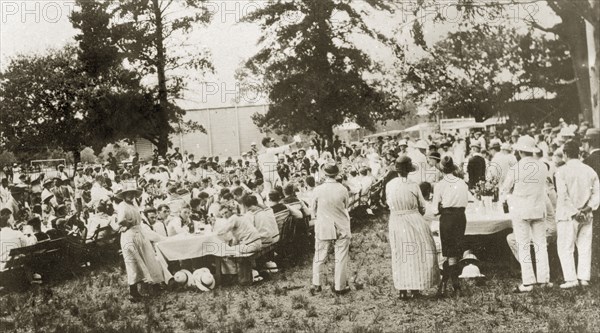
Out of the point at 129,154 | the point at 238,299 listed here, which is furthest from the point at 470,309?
the point at 129,154

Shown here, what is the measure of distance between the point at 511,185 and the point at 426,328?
2.41 meters

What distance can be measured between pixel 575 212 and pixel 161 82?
21473 millimetres

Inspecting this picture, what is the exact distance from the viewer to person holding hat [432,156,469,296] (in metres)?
7.27

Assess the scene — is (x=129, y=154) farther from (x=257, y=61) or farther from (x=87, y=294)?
(x=87, y=294)

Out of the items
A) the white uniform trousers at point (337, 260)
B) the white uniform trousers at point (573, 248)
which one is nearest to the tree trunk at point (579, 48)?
the white uniform trousers at point (573, 248)

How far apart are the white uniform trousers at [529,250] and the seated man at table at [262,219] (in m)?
3.89

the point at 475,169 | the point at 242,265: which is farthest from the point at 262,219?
the point at 475,169

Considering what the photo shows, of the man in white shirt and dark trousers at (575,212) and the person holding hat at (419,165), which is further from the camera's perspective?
the person holding hat at (419,165)

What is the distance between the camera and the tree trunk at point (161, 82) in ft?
80.3

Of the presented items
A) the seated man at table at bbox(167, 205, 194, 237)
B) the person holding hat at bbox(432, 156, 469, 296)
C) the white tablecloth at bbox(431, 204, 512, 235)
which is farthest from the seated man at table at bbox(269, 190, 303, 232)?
the person holding hat at bbox(432, 156, 469, 296)

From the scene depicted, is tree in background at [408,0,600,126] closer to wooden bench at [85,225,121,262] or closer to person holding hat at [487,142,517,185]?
person holding hat at [487,142,517,185]

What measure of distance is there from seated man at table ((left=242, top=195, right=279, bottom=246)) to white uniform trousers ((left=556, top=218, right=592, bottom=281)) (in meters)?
4.38

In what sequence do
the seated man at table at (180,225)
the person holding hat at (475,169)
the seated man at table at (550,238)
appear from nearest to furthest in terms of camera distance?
1. the seated man at table at (550,238)
2. the seated man at table at (180,225)
3. the person holding hat at (475,169)

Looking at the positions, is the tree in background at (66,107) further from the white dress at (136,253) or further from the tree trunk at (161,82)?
the white dress at (136,253)
